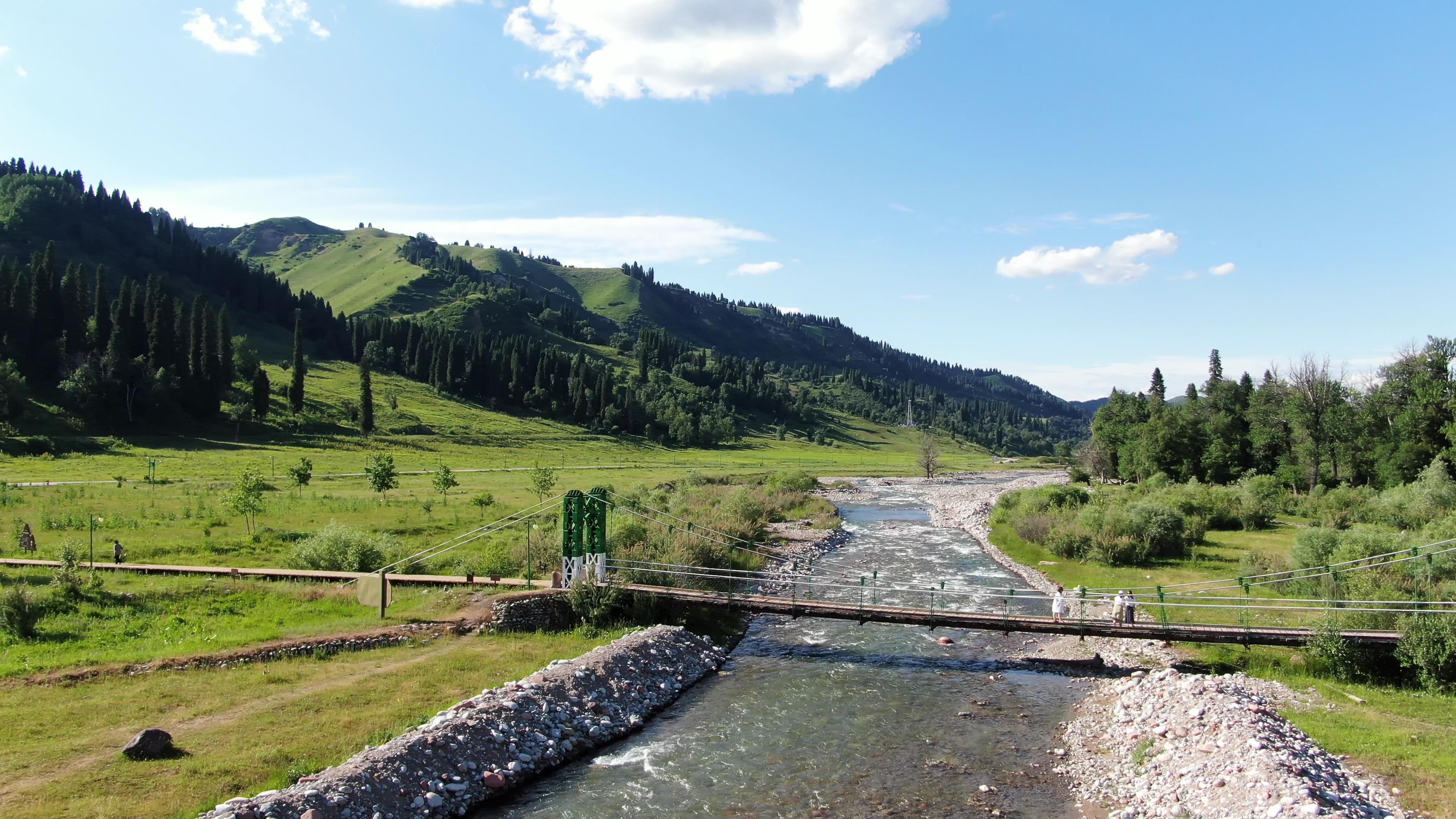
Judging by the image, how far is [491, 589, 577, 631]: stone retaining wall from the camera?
27.8 meters

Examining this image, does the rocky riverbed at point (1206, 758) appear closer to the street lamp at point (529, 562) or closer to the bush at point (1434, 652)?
the bush at point (1434, 652)

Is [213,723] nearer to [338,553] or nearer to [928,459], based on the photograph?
[338,553]

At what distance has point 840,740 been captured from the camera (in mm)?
20453

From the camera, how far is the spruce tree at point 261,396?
104688 mm

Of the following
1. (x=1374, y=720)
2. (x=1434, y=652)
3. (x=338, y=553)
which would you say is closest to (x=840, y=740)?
(x=1374, y=720)

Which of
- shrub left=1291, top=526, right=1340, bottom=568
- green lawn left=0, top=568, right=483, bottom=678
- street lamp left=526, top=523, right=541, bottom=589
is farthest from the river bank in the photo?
green lawn left=0, top=568, right=483, bottom=678

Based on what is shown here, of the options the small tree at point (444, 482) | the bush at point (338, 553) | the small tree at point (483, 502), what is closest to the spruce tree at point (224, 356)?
the small tree at point (444, 482)

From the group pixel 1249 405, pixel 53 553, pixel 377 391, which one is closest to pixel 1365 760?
pixel 53 553

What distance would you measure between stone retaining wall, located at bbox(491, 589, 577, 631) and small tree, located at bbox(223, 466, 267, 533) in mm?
20807

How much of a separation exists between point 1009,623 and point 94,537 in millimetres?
41733

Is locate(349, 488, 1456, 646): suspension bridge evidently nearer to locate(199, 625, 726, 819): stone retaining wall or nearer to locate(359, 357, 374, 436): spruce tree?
locate(199, 625, 726, 819): stone retaining wall

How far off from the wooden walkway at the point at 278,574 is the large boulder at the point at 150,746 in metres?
14.8

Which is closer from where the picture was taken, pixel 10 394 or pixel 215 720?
pixel 215 720

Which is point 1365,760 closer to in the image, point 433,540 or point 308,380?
point 433,540
